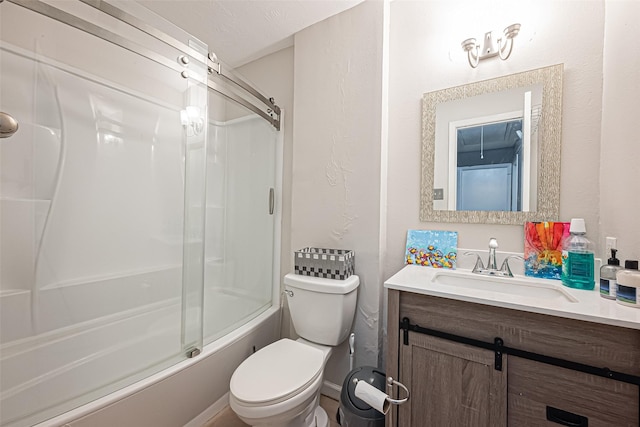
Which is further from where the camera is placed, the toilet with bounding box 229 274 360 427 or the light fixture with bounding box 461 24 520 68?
the light fixture with bounding box 461 24 520 68

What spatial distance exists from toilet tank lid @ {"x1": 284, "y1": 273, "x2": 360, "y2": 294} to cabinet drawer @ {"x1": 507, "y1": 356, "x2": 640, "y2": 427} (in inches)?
28.1

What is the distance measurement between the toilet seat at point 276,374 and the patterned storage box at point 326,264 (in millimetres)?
379

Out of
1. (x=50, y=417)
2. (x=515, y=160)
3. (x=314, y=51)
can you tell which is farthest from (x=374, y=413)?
(x=314, y=51)

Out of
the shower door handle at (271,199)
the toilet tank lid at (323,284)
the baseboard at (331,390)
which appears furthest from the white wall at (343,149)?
the shower door handle at (271,199)

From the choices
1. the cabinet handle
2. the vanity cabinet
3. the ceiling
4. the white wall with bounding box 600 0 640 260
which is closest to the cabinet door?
the vanity cabinet

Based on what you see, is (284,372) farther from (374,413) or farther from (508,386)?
(508,386)

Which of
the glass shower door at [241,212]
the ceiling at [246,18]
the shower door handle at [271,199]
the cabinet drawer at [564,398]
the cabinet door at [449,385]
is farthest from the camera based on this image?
the shower door handle at [271,199]

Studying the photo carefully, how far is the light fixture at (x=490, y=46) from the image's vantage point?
1.18 metres

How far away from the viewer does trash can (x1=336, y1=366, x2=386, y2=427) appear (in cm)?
104

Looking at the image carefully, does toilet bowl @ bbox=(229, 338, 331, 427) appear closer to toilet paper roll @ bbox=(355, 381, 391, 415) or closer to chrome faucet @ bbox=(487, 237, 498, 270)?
toilet paper roll @ bbox=(355, 381, 391, 415)

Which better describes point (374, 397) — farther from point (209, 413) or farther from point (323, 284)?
point (209, 413)

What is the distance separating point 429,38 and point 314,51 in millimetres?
710

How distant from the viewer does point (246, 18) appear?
1.59 meters

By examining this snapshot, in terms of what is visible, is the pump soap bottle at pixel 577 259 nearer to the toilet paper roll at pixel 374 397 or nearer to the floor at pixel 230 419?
the toilet paper roll at pixel 374 397
